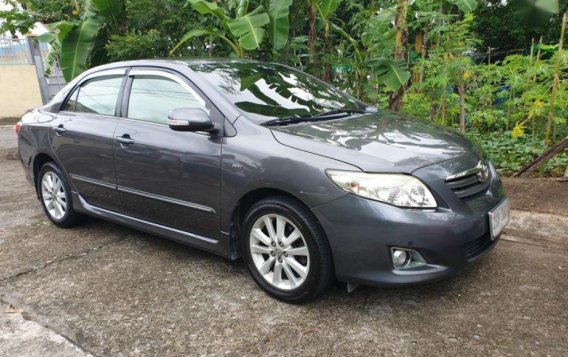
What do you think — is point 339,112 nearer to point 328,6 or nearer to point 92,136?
point 92,136

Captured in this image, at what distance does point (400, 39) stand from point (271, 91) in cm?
290

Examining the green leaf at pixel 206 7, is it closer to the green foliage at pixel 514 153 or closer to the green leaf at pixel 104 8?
the green leaf at pixel 104 8

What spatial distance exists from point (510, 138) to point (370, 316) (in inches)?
174

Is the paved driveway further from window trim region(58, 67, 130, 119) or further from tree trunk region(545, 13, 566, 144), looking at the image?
tree trunk region(545, 13, 566, 144)

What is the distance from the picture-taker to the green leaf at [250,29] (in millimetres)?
5383

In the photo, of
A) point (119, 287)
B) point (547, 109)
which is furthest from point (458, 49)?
point (119, 287)

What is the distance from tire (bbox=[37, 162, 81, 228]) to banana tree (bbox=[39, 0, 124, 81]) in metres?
2.90

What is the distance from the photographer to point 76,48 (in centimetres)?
721

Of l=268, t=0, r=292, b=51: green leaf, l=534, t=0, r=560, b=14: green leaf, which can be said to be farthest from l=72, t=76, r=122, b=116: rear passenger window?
l=534, t=0, r=560, b=14: green leaf

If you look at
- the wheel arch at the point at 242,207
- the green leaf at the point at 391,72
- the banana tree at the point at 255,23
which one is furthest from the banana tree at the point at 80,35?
the wheel arch at the point at 242,207

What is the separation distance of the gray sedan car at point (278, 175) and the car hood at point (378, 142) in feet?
0.04

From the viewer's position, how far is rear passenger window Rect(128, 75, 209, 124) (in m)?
3.53

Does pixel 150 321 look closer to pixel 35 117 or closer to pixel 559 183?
pixel 35 117

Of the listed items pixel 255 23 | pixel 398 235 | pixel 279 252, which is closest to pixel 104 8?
pixel 255 23
